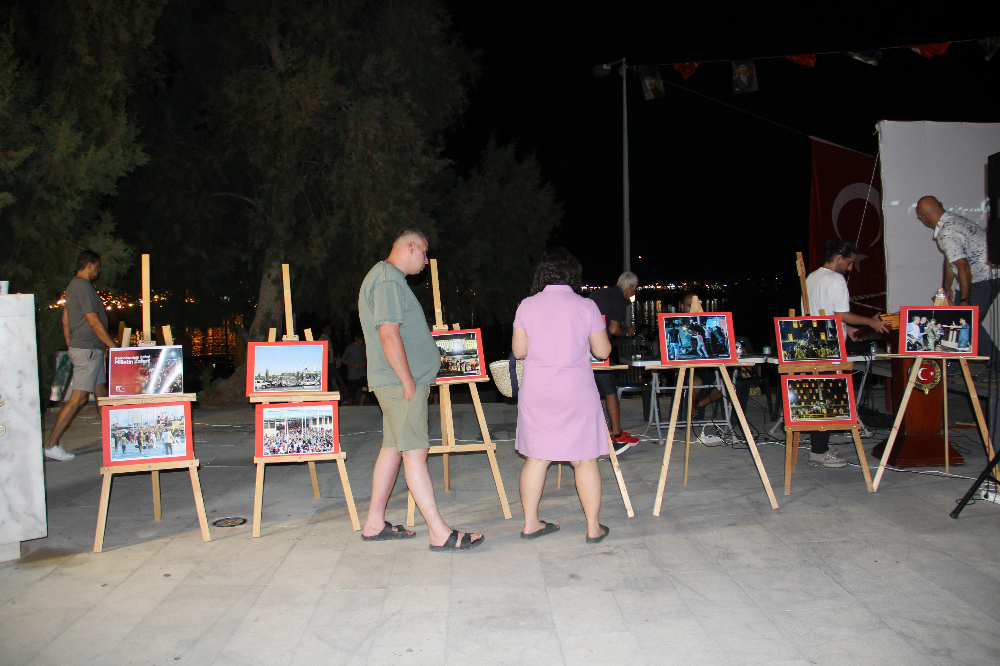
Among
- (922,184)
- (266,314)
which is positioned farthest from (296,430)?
(266,314)

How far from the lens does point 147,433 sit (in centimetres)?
428

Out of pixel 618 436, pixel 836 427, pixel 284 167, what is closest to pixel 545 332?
pixel 836 427

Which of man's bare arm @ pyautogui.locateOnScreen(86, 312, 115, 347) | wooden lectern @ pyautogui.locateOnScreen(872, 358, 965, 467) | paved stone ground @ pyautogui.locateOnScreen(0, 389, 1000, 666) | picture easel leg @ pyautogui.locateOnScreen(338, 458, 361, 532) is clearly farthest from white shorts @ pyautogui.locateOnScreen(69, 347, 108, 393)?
wooden lectern @ pyautogui.locateOnScreen(872, 358, 965, 467)

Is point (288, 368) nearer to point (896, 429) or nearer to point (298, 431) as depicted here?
point (298, 431)

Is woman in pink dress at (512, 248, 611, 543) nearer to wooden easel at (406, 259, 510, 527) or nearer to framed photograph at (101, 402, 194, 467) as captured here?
wooden easel at (406, 259, 510, 527)

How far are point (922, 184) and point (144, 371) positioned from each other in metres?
8.16

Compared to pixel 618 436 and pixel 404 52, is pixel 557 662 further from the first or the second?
pixel 404 52

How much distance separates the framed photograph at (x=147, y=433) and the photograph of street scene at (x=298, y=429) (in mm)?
436

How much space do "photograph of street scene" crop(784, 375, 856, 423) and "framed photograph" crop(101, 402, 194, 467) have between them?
388 cm

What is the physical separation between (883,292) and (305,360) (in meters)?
8.41

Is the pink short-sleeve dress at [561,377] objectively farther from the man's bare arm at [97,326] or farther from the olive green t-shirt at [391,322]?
the man's bare arm at [97,326]

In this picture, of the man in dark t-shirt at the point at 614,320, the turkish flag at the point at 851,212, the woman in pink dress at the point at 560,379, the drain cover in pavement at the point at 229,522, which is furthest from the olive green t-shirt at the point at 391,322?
the turkish flag at the point at 851,212

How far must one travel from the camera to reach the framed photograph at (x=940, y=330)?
16.5 feet

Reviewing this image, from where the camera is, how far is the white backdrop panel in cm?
829
